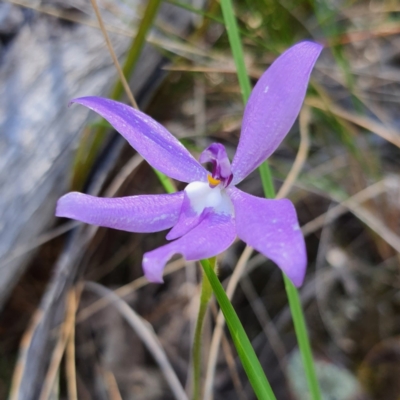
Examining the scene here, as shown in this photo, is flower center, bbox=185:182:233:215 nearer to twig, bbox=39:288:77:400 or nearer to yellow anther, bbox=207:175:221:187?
yellow anther, bbox=207:175:221:187

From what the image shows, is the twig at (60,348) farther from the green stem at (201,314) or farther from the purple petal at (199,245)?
the purple petal at (199,245)

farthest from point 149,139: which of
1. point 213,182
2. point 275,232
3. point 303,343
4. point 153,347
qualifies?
point 153,347

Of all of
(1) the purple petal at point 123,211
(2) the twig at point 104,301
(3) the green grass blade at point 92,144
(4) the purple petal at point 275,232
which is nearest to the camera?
(4) the purple petal at point 275,232

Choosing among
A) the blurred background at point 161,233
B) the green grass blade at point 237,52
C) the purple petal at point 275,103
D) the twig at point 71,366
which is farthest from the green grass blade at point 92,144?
the purple petal at point 275,103

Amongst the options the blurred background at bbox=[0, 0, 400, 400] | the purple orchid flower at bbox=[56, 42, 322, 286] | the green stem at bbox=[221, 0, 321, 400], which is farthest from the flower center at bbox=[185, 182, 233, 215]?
the blurred background at bbox=[0, 0, 400, 400]

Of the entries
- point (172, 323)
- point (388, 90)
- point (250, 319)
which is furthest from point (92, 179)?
point (388, 90)

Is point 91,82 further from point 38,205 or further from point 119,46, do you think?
point 38,205

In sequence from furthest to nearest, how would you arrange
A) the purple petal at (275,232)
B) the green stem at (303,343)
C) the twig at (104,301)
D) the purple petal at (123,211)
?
the twig at (104,301), the green stem at (303,343), the purple petal at (123,211), the purple petal at (275,232)
